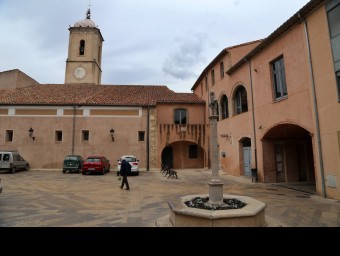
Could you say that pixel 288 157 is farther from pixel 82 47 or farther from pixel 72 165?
pixel 82 47

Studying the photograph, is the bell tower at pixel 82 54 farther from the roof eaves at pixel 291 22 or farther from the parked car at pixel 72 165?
the roof eaves at pixel 291 22

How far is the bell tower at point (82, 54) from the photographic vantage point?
36.8m

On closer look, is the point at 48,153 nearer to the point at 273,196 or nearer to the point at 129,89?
the point at 129,89

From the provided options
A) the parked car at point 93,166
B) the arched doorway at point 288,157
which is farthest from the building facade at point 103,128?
the arched doorway at point 288,157

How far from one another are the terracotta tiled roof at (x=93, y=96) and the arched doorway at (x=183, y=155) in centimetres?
475

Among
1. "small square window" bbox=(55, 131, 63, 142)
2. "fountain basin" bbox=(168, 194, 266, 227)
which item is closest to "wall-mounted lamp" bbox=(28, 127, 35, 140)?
"small square window" bbox=(55, 131, 63, 142)

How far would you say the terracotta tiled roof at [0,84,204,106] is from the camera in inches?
922

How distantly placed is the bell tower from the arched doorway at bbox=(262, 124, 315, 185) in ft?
102

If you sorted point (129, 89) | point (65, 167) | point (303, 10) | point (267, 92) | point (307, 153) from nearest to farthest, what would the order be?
point (303, 10)
point (267, 92)
point (307, 153)
point (65, 167)
point (129, 89)

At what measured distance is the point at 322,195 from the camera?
9.70 metres

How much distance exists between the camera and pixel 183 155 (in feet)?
80.8
